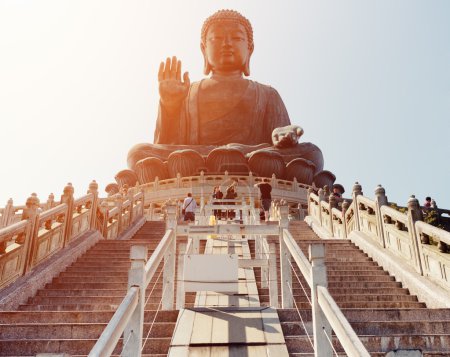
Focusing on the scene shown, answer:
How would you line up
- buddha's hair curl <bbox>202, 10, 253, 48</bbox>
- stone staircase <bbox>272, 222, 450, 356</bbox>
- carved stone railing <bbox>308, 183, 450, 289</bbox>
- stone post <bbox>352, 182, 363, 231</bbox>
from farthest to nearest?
buddha's hair curl <bbox>202, 10, 253, 48</bbox> < stone post <bbox>352, 182, 363, 231</bbox> < carved stone railing <bbox>308, 183, 450, 289</bbox> < stone staircase <bbox>272, 222, 450, 356</bbox>

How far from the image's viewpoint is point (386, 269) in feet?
21.7

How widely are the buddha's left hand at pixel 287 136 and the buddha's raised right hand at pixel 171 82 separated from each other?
19.3 ft

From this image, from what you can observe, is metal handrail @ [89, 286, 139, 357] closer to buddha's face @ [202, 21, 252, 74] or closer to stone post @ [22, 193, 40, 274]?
stone post @ [22, 193, 40, 274]

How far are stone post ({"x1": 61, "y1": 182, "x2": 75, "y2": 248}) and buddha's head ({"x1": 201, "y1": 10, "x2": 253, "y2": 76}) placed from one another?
17.9 meters

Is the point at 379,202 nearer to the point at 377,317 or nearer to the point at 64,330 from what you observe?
the point at 377,317

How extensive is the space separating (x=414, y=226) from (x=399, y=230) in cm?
61

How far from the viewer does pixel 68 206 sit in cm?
784

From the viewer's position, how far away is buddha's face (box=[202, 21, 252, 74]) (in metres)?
24.1

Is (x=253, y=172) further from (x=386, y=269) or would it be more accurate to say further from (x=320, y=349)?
(x=320, y=349)

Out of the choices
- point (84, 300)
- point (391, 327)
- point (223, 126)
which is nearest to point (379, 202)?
point (391, 327)

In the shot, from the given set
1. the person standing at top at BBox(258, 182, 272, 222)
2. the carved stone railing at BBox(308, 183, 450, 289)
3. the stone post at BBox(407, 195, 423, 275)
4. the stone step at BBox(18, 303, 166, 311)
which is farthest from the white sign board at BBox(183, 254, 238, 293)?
the person standing at top at BBox(258, 182, 272, 222)

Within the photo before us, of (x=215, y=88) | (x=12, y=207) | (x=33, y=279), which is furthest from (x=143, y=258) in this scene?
(x=215, y=88)

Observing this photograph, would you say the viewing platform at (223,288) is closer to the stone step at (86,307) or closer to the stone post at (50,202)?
the stone step at (86,307)

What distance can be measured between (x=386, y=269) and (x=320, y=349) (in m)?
4.64
